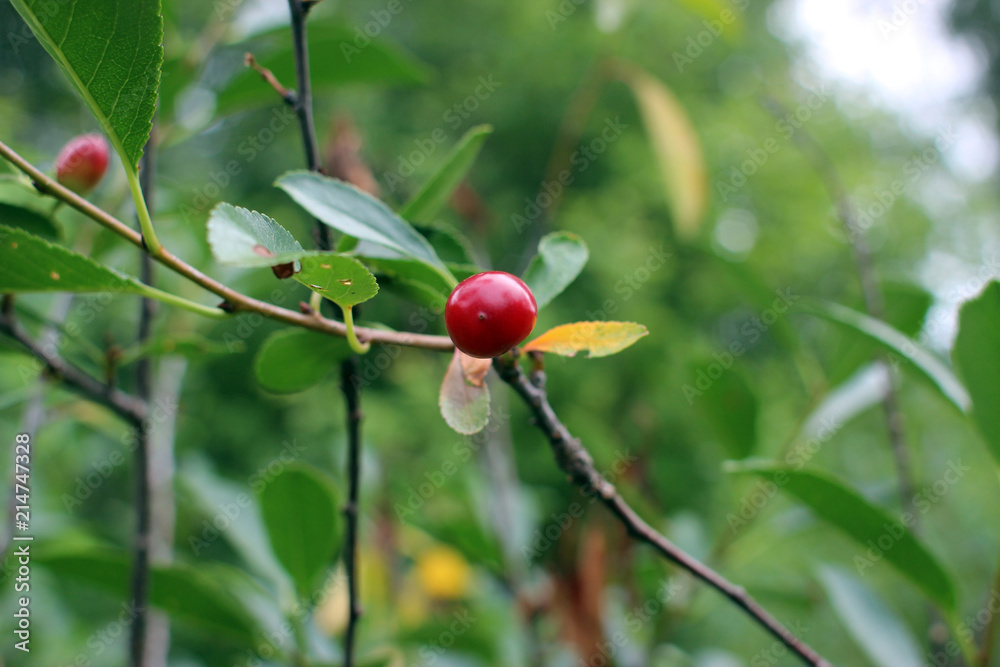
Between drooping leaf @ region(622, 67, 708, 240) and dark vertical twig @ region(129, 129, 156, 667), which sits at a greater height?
drooping leaf @ region(622, 67, 708, 240)

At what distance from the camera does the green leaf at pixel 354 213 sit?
0.35 metres

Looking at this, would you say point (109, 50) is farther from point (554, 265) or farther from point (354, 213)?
point (554, 265)

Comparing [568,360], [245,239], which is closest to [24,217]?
[245,239]

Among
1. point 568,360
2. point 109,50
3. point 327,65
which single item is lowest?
point 109,50

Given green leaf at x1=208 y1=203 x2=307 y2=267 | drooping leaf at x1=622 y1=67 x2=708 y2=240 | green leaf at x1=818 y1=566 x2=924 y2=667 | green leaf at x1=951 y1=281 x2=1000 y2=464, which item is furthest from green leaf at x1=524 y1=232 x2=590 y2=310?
drooping leaf at x1=622 y1=67 x2=708 y2=240

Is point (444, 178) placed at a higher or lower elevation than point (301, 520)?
higher

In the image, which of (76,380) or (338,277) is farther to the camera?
(76,380)

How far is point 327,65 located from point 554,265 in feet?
1.60

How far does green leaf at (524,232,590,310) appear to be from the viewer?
40 cm

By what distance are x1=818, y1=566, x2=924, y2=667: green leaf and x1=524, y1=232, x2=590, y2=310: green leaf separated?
23.3 inches

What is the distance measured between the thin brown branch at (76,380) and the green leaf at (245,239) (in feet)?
1.05

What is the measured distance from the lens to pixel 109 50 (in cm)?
31

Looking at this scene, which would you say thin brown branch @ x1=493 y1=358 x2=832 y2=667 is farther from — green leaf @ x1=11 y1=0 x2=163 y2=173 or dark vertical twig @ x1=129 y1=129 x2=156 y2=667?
dark vertical twig @ x1=129 y1=129 x2=156 y2=667

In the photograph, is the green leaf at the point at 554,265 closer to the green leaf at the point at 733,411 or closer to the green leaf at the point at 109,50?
the green leaf at the point at 109,50
